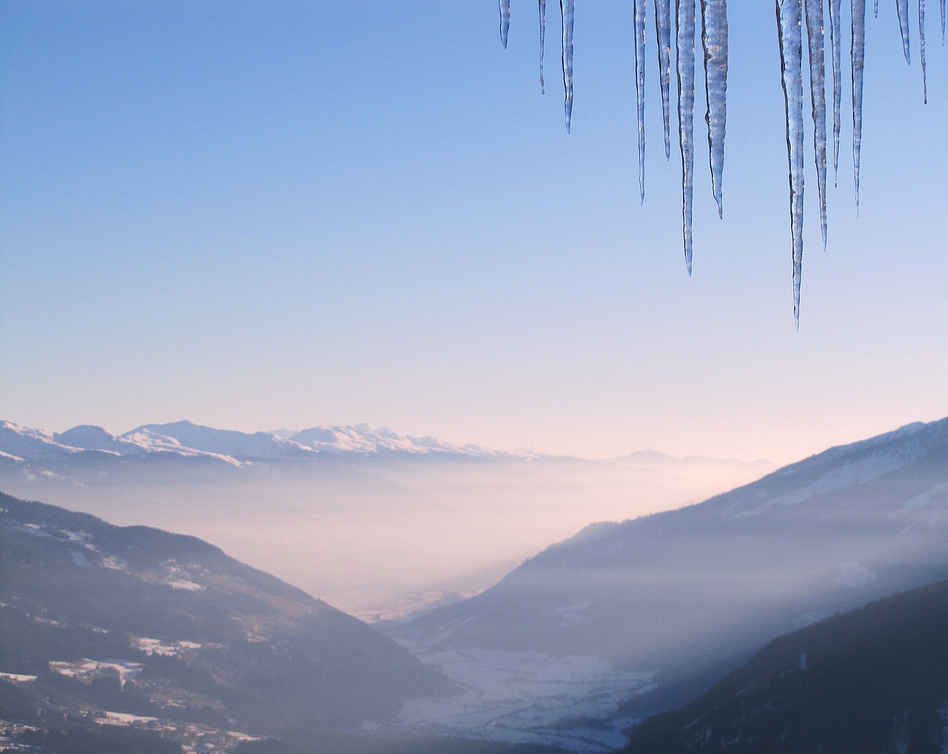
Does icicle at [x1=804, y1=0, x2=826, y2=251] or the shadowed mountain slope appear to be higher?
icicle at [x1=804, y1=0, x2=826, y2=251]

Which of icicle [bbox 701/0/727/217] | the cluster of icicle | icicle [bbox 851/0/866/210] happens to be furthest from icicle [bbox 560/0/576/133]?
icicle [bbox 851/0/866/210]

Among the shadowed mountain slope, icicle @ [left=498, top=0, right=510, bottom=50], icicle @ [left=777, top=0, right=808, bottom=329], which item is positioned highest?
icicle @ [left=498, top=0, right=510, bottom=50]

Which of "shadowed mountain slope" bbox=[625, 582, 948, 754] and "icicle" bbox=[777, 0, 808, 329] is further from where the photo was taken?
"shadowed mountain slope" bbox=[625, 582, 948, 754]

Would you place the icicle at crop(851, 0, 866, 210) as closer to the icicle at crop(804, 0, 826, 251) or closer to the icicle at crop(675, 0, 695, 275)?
the icicle at crop(804, 0, 826, 251)

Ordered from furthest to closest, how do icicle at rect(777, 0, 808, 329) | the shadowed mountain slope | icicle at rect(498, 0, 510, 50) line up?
the shadowed mountain slope
icicle at rect(498, 0, 510, 50)
icicle at rect(777, 0, 808, 329)

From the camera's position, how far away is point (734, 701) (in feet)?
630

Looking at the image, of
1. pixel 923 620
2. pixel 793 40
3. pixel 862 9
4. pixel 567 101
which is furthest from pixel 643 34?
pixel 923 620

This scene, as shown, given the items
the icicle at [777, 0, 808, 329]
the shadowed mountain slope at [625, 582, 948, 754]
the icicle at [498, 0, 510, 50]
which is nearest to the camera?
the icicle at [777, 0, 808, 329]

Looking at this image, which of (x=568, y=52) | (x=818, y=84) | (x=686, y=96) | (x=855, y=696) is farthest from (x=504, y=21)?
(x=855, y=696)

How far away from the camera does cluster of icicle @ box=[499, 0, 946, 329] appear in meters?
8.66

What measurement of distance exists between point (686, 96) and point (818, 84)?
A: 1548 millimetres

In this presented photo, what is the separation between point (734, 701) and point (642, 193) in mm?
209408

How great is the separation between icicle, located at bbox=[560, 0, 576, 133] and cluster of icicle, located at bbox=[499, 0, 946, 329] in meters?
0.01

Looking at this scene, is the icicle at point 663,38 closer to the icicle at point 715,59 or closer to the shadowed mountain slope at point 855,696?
the icicle at point 715,59
